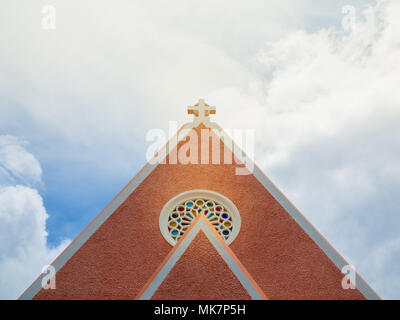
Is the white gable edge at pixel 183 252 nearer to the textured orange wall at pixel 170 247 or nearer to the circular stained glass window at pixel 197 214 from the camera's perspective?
the textured orange wall at pixel 170 247

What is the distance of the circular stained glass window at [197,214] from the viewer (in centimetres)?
1034

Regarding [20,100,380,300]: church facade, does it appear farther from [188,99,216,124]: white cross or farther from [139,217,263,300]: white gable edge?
[188,99,216,124]: white cross

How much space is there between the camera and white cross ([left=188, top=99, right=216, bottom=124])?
13008mm

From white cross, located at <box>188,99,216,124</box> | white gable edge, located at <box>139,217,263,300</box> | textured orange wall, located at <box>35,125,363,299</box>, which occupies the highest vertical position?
white cross, located at <box>188,99,216,124</box>

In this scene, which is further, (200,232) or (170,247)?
(170,247)

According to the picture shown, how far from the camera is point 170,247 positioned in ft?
32.6

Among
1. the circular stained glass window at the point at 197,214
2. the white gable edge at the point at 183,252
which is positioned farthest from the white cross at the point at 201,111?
the white gable edge at the point at 183,252

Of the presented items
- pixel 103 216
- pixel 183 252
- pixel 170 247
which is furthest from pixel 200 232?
pixel 103 216

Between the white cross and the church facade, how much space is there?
24.1 inches

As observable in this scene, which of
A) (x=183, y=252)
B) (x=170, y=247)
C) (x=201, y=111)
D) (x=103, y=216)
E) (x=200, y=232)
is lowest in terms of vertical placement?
(x=183, y=252)

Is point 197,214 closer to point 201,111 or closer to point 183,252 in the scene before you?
point 201,111

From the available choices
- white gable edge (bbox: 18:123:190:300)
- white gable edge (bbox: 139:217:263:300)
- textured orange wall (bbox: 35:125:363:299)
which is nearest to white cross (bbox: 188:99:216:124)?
white gable edge (bbox: 18:123:190:300)

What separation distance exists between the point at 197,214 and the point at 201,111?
159 inches

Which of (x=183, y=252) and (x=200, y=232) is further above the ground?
(x=200, y=232)
